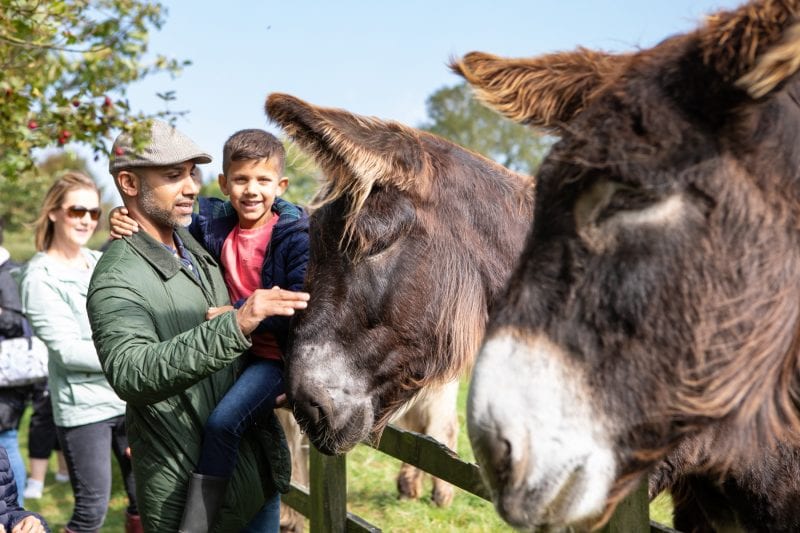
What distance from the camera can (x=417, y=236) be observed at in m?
2.93

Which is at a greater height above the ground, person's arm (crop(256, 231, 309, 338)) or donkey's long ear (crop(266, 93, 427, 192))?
donkey's long ear (crop(266, 93, 427, 192))

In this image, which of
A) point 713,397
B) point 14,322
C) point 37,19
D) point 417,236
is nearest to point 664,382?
point 713,397

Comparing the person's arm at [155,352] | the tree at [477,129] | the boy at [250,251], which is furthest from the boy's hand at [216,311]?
the tree at [477,129]

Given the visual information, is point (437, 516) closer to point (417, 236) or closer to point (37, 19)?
point (417, 236)

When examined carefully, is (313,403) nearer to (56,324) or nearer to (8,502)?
(8,502)

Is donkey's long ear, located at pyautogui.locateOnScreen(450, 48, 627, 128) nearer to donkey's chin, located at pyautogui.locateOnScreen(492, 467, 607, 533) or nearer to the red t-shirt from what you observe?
donkey's chin, located at pyautogui.locateOnScreen(492, 467, 607, 533)

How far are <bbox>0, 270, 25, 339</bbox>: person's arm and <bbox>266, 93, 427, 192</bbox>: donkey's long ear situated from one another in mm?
4383

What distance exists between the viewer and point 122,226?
319 centimetres

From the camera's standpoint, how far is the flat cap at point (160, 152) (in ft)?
10.6

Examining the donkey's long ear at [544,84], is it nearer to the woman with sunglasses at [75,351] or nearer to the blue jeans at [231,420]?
the blue jeans at [231,420]

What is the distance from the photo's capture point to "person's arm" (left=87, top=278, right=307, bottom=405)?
269 centimetres

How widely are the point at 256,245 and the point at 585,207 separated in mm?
2205

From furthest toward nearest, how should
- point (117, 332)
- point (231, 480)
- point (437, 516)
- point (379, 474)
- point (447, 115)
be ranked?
point (447, 115) → point (379, 474) → point (437, 516) → point (231, 480) → point (117, 332)

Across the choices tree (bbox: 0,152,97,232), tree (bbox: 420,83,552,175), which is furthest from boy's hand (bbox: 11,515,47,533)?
tree (bbox: 420,83,552,175)
